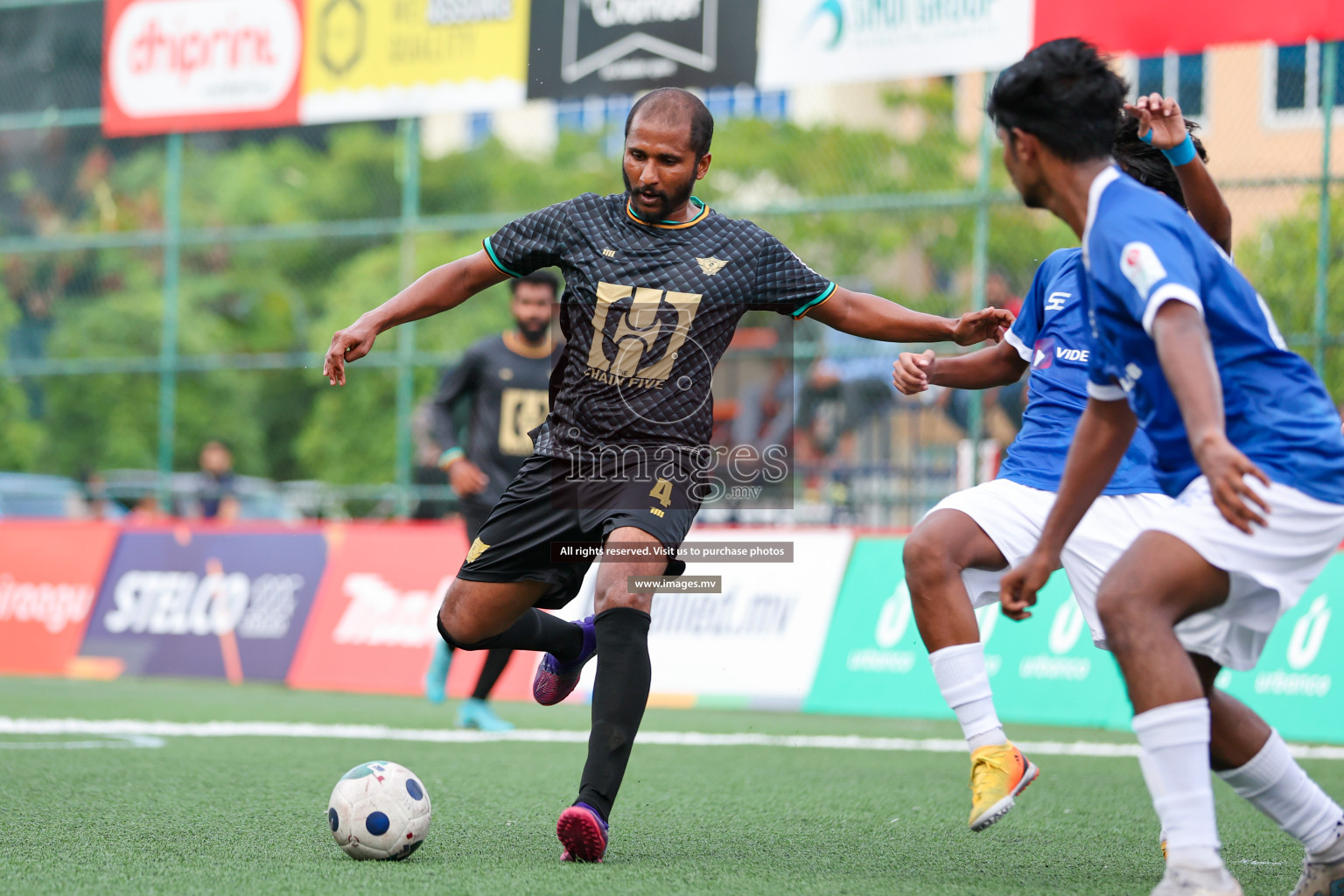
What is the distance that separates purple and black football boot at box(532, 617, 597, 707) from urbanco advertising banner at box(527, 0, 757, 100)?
683 cm

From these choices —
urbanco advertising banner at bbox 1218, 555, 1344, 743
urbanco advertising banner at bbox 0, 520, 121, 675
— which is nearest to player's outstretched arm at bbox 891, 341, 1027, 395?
urbanco advertising banner at bbox 1218, 555, 1344, 743

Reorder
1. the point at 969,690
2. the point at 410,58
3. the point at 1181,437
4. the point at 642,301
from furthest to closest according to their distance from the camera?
1. the point at 410,58
2. the point at 642,301
3. the point at 969,690
4. the point at 1181,437

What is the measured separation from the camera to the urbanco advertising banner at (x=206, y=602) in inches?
456

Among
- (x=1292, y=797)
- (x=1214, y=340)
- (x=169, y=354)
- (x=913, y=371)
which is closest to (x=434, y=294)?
(x=913, y=371)

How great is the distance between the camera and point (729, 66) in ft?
37.7

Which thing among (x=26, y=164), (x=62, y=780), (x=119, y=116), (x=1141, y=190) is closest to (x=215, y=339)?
(x=26, y=164)

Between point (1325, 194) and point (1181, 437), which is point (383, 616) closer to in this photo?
point (1325, 194)

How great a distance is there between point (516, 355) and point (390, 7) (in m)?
5.33

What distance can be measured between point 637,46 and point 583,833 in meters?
8.59

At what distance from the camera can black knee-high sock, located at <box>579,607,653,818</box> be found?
170 inches

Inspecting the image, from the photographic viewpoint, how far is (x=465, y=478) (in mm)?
8344

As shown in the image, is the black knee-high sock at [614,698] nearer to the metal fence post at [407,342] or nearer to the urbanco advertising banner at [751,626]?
the urbanco advertising banner at [751,626]

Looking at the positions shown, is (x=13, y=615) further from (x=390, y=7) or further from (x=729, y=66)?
(x=729, y=66)

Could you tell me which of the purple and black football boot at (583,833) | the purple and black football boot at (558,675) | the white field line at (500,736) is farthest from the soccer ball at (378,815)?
the white field line at (500,736)
